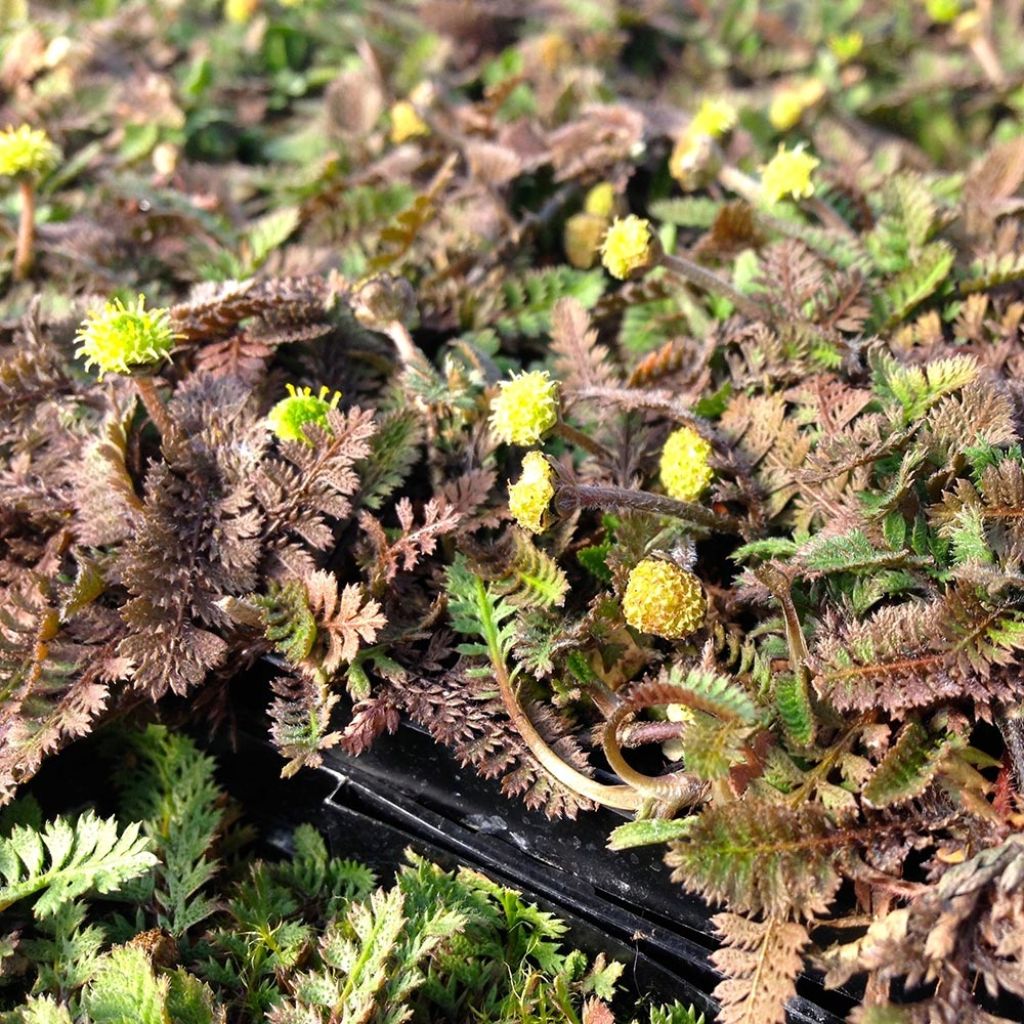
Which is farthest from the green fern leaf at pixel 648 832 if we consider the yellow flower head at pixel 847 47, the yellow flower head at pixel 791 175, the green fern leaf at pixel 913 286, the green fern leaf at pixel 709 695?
the yellow flower head at pixel 847 47

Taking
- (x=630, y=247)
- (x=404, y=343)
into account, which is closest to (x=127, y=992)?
(x=404, y=343)

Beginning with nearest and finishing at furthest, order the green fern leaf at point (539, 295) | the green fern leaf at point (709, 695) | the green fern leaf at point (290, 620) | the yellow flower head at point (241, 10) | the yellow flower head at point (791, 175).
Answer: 1. the green fern leaf at point (709, 695)
2. the green fern leaf at point (290, 620)
3. the yellow flower head at point (791, 175)
4. the green fern leaf at point (539, 295)
5. the yellow flower head at point (241, 10)

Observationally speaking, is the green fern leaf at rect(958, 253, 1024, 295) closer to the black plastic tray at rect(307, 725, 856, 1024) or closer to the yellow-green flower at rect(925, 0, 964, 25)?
the black plastic tray at rect(307, 725, 856, 1024)

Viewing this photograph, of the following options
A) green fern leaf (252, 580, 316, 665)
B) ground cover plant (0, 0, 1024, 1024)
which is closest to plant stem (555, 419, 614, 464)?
ground cover plant (0, 0, 1024, 1024)

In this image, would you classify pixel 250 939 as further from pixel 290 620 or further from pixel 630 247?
pixel 630 247

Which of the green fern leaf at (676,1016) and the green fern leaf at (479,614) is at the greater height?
the green fern leaf at (479,614)

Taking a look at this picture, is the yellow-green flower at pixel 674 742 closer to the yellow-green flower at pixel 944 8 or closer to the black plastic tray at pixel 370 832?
the black plastic tray at pixel 370 832

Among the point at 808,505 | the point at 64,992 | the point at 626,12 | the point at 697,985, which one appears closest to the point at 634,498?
the point at 808,505
